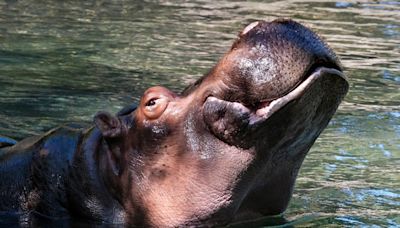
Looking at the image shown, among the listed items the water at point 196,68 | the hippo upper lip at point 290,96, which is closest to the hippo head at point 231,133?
the hippo upper lip at point 290,96

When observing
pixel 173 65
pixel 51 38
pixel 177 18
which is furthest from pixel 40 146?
pixel 177 18

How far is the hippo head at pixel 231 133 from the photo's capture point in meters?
4.34

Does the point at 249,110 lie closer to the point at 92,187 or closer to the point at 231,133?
the point at 231,133

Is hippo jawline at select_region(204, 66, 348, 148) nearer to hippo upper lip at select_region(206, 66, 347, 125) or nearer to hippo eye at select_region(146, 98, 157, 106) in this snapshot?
hippo upper lip at select_region(206, 66, 347, 125)

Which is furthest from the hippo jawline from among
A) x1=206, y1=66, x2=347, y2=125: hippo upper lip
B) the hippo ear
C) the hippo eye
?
the hippo ear

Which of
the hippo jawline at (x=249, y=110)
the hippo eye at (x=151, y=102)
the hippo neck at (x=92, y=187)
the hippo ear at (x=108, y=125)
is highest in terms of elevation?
the hippo jawline at (x=249, y=110)

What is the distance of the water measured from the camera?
6293 mm

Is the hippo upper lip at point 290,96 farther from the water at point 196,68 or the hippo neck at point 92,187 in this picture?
the hippo neck at point 92,187

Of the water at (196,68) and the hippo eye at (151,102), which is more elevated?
the hippo eye at (151,102)

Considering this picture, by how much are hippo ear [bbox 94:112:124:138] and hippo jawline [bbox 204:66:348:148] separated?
66cm

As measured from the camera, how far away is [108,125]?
5.02 m

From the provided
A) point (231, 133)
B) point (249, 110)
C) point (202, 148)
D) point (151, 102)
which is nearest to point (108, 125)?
point (151, 102)

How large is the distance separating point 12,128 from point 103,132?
256 cm

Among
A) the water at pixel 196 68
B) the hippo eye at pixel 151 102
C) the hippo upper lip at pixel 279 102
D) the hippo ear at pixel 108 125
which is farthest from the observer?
the water at pixel 196 68
